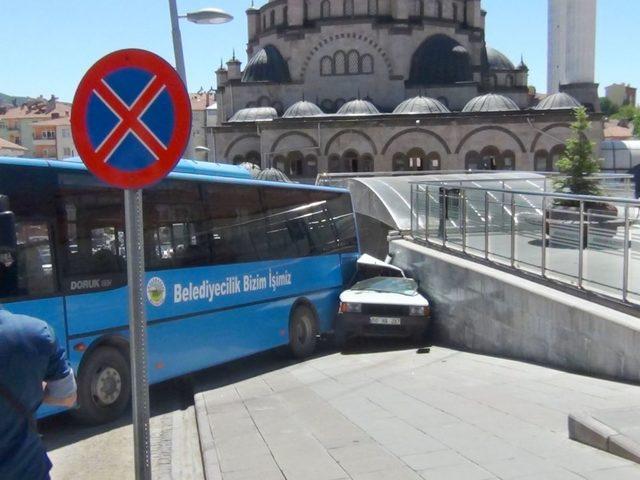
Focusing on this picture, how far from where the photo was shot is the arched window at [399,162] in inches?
2273

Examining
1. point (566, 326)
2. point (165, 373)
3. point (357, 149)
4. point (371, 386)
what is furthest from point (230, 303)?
point (357, 149)

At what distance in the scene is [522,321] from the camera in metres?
11.4

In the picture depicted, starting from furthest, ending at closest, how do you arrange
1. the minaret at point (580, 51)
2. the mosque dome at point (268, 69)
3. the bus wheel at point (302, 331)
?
1. the minaret at point (580, 51)
2. the mosque dome at point (268, 69)
3. the bus wheel at point (302, 331)

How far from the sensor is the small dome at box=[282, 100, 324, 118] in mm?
59781

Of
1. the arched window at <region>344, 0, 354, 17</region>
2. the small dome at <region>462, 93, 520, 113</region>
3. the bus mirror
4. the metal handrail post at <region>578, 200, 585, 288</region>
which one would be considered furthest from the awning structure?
the arched window at <region>344, 0, 354, 17</region>

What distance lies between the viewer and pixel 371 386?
1011cm

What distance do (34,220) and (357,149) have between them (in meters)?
50.1

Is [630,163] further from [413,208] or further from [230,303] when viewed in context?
[230,303]

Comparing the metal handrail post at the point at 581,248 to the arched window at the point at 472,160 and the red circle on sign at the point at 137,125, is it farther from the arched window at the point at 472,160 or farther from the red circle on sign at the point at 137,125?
the arched window at the point at 472,160

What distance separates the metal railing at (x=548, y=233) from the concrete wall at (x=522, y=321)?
0.33 metres

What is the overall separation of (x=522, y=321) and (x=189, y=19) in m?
6.97

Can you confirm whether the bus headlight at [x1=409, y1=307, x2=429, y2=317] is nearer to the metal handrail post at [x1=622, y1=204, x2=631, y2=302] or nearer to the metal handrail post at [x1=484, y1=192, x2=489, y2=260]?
the metal handrail post at [x1=484, y1=192, x2=489, y2=260]

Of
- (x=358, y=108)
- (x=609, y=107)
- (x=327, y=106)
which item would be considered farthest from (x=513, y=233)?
(x=609, y=107)

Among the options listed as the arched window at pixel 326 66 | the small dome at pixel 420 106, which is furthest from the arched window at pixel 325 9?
the small dome at pixel 420 106
